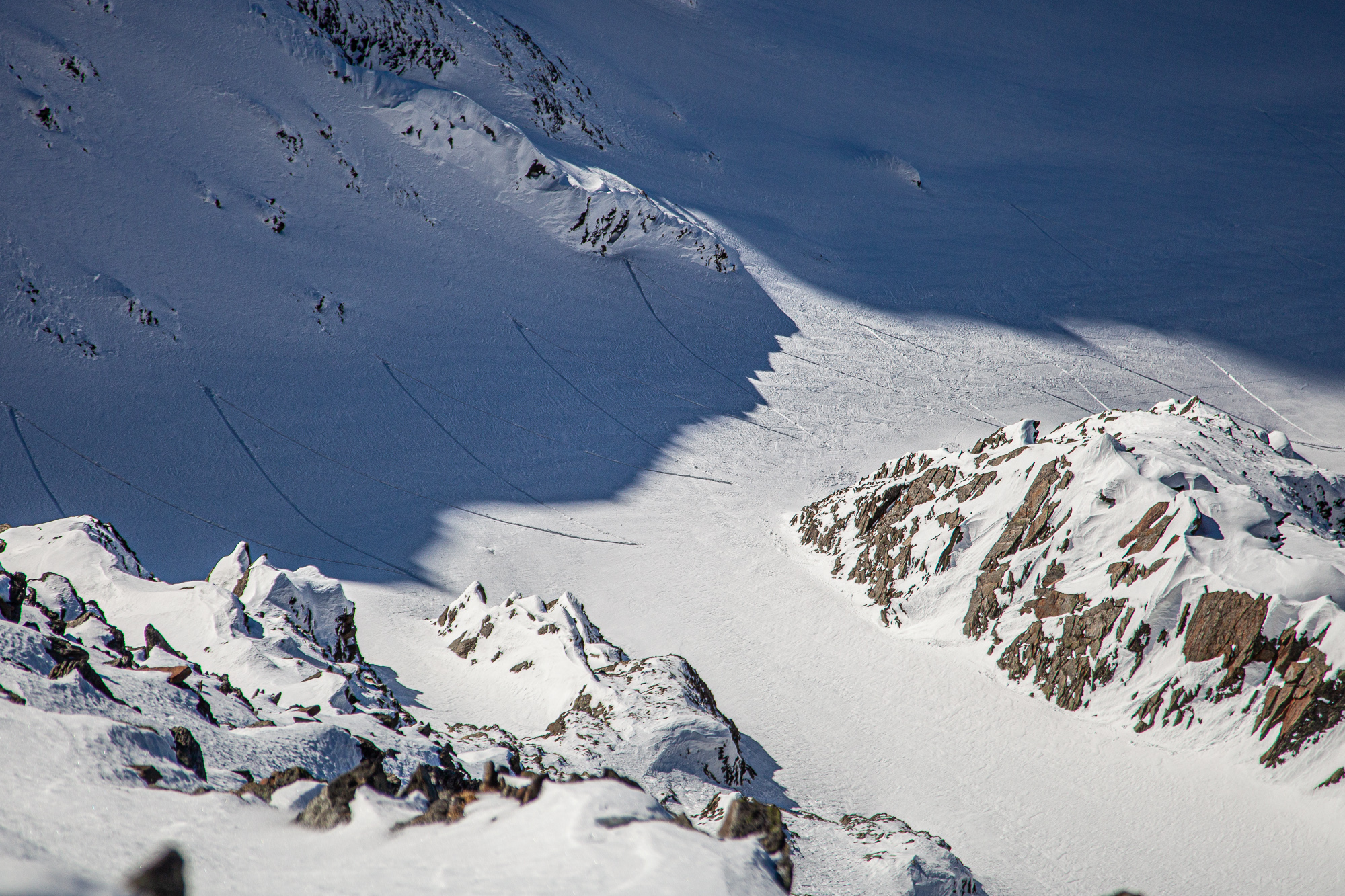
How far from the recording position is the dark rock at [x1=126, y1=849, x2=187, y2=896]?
354cm

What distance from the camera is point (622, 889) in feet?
14.5

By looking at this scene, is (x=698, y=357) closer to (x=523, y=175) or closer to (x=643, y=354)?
(x=643, y=354)

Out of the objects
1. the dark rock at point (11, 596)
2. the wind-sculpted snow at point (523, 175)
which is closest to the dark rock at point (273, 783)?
the dark rock at point (11, 596)

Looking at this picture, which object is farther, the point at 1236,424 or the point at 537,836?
the point at 1236,424

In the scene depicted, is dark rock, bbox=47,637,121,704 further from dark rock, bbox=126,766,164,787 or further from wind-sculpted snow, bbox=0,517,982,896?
dark rock, bbox=126,766,164,787

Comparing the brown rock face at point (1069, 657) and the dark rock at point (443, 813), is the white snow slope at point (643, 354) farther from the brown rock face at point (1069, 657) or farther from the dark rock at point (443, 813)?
the dark rock at point (443, 813)

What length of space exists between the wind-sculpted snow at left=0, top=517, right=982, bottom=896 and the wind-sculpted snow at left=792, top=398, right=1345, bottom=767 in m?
7.02

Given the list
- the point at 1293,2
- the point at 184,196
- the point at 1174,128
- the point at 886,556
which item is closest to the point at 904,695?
the point at 886,556

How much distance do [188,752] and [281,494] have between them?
19852 mm

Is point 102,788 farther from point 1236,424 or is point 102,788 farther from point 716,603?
point 1236,424

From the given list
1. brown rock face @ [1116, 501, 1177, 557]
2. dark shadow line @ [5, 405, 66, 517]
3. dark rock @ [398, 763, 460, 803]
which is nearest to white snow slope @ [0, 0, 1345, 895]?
dark shadow line @ [5, 405, 66, 517]

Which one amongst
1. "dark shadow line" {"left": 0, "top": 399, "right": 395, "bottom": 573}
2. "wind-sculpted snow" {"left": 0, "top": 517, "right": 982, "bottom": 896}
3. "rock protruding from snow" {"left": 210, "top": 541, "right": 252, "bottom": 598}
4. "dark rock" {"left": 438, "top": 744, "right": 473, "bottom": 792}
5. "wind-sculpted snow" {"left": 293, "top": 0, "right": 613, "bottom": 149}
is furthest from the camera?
"wind-sculpted snow" {"left": 293, "top": 0, "right": 613, "bottom": 149}

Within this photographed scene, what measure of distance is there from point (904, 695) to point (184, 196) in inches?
1153

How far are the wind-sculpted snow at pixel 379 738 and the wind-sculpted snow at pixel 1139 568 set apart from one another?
23.0ft
